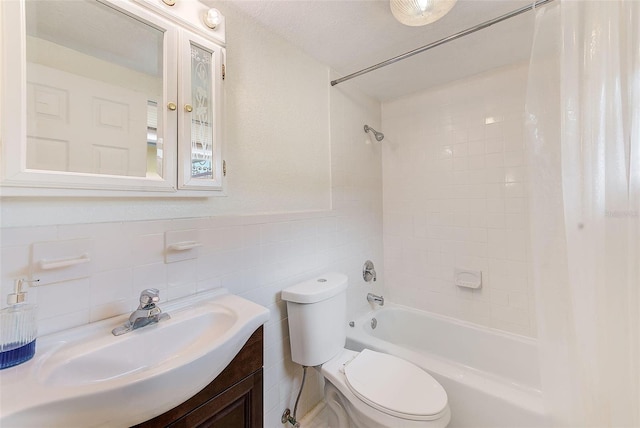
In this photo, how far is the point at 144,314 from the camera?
822mm

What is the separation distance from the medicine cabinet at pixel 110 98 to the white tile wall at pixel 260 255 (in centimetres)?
15

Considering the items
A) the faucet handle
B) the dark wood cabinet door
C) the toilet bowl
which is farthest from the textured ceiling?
the toilet bowl

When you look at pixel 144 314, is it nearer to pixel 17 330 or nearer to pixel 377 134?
pixel 17 330

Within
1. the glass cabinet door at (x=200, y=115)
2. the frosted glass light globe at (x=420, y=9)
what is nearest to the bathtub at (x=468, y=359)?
the glass cabinet door at (x=200, y=115)

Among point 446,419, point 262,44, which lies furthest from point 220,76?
point 446,419

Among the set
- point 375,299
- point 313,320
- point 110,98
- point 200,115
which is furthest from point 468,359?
point 110,98

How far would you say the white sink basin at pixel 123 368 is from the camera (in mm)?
508

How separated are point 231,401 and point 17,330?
58 cm

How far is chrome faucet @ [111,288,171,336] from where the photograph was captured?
811 millimetres

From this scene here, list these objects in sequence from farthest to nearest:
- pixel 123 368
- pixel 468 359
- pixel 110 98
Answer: pixel 468 359, pixel 110 98, pixel 123 368

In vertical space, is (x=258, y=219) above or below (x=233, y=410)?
above

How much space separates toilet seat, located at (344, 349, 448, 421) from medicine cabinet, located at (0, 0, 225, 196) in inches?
42.1

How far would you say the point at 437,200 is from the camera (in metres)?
2.12

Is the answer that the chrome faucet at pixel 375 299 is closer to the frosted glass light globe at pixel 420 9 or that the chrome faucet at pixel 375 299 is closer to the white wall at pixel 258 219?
the white wall at pixel 258 219
